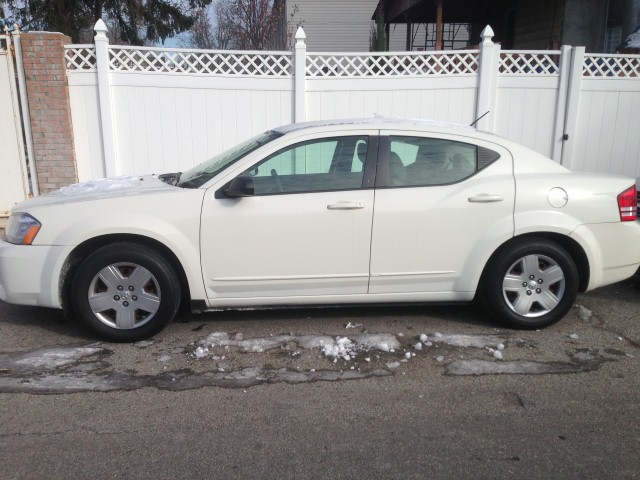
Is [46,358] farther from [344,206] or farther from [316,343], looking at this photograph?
[344,206]

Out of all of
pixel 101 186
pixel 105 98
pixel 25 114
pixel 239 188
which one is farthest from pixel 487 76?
pixel 25 114

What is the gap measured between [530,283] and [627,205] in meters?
1.01

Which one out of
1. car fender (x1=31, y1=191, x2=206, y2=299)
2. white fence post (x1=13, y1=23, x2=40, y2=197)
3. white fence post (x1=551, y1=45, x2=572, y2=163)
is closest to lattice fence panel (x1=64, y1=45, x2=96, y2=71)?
white fence post (x1=13, y1=23, x2=40, y2=197)

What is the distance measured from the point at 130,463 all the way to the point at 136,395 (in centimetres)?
76

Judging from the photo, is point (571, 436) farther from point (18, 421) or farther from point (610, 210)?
point (18, 421)

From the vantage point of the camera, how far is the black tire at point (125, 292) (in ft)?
14.2

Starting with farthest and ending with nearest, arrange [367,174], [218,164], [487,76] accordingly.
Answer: [487,76], [218,164], [367,174]

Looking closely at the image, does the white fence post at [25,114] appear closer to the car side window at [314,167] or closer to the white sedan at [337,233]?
the white sedan at [337,233]

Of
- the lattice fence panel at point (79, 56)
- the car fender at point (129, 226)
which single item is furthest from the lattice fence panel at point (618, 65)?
the lattice fence panel at point (79, 56)

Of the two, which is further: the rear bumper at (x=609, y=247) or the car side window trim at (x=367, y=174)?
the rear bumper at (x=609, y=247)

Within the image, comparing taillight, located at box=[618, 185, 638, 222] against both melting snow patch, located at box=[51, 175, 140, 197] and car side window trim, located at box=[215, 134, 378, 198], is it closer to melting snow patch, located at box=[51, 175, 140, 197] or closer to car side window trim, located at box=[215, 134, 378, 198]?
car side window trim, located at box=[215, 134, 378, 198]

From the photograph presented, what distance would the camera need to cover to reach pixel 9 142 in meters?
8.12

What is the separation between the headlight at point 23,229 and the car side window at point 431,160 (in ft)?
8.72

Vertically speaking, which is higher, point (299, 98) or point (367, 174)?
point (299, 98)
